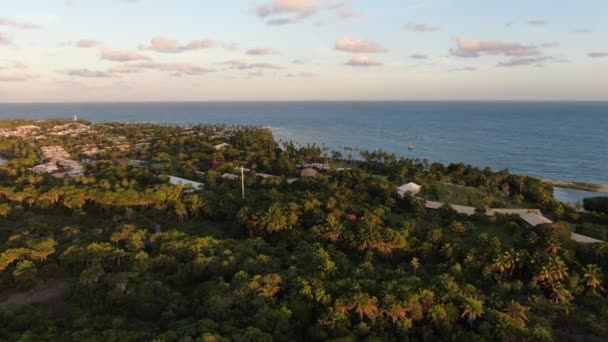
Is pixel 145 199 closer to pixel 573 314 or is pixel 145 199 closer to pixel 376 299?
pixel 376 299

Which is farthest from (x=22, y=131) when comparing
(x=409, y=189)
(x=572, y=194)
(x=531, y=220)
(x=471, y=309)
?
(x=572, y=194)

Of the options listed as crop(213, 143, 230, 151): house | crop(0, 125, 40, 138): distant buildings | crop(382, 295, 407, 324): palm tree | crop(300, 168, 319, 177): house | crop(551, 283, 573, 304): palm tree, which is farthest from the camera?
crop(0, 125, 40, 138): distant buildings

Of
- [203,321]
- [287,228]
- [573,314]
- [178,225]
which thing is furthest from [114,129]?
[573,314]

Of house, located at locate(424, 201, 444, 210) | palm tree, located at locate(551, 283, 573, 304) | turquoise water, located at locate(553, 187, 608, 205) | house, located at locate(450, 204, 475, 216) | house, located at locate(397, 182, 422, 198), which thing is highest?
house, located at locate(397, 182, 422, 198)

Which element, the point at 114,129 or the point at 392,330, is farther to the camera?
the point at 114,129

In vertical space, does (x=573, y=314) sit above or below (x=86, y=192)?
below

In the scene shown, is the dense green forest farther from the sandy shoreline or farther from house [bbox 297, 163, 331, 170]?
the sandy shoreline

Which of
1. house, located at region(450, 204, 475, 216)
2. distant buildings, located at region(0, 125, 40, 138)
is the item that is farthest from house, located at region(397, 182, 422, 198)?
distant buildings, located at region(0, 125, 40, 138)
